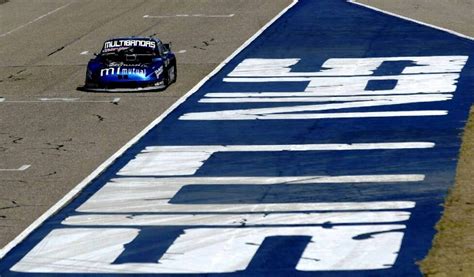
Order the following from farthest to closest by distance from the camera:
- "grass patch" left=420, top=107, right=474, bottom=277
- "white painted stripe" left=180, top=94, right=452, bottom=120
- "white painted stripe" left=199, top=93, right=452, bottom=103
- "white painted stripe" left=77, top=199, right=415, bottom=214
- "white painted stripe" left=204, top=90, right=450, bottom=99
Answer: "white painted stripe" left=204, top=90, right=450, bottom=99 → "white painted stripe" left=199, top=93, right=452, bottom=103 → "white painted stripe" left=180, top=94, right=452, bottom=120 → "white painted stripe" left=77, top=199, right=415, bottom=214 → "grass patch" left=420, top=107, right=474, bottom=277

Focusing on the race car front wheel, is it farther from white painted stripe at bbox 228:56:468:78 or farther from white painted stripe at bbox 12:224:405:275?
white painted stripe at bbox 12:224:405:275

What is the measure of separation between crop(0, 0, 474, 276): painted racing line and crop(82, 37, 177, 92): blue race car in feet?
3.80

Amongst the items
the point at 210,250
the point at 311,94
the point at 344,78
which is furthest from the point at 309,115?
the point at 210,250

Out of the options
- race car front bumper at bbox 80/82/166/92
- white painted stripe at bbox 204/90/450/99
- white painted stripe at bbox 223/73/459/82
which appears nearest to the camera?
white painted stripe at bbox 204/90/450/99

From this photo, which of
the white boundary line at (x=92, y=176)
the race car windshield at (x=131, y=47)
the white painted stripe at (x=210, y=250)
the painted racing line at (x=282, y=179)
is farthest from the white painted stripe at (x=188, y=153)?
the race car windshield at (x=131, y=47)

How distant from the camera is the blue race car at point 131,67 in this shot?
3875 cm

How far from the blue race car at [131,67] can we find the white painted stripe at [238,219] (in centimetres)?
1409

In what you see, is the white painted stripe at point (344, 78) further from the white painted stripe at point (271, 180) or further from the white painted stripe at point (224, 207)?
the white painted stripe at point (224, 207)

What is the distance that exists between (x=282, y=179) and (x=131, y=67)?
39.6ft

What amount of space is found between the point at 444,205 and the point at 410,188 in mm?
1578

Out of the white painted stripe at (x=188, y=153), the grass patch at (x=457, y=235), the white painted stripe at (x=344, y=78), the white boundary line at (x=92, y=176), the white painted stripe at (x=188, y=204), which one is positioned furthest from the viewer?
the white painted stripe at (x=344, y=78)

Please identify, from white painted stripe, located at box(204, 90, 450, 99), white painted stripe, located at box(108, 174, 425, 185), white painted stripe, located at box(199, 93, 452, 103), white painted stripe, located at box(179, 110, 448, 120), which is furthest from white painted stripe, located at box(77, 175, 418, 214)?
white painted stripe, located at box(204, 90, 450, 99)

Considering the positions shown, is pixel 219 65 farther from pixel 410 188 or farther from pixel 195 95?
pixel 410 188

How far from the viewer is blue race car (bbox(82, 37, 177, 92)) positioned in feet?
127
